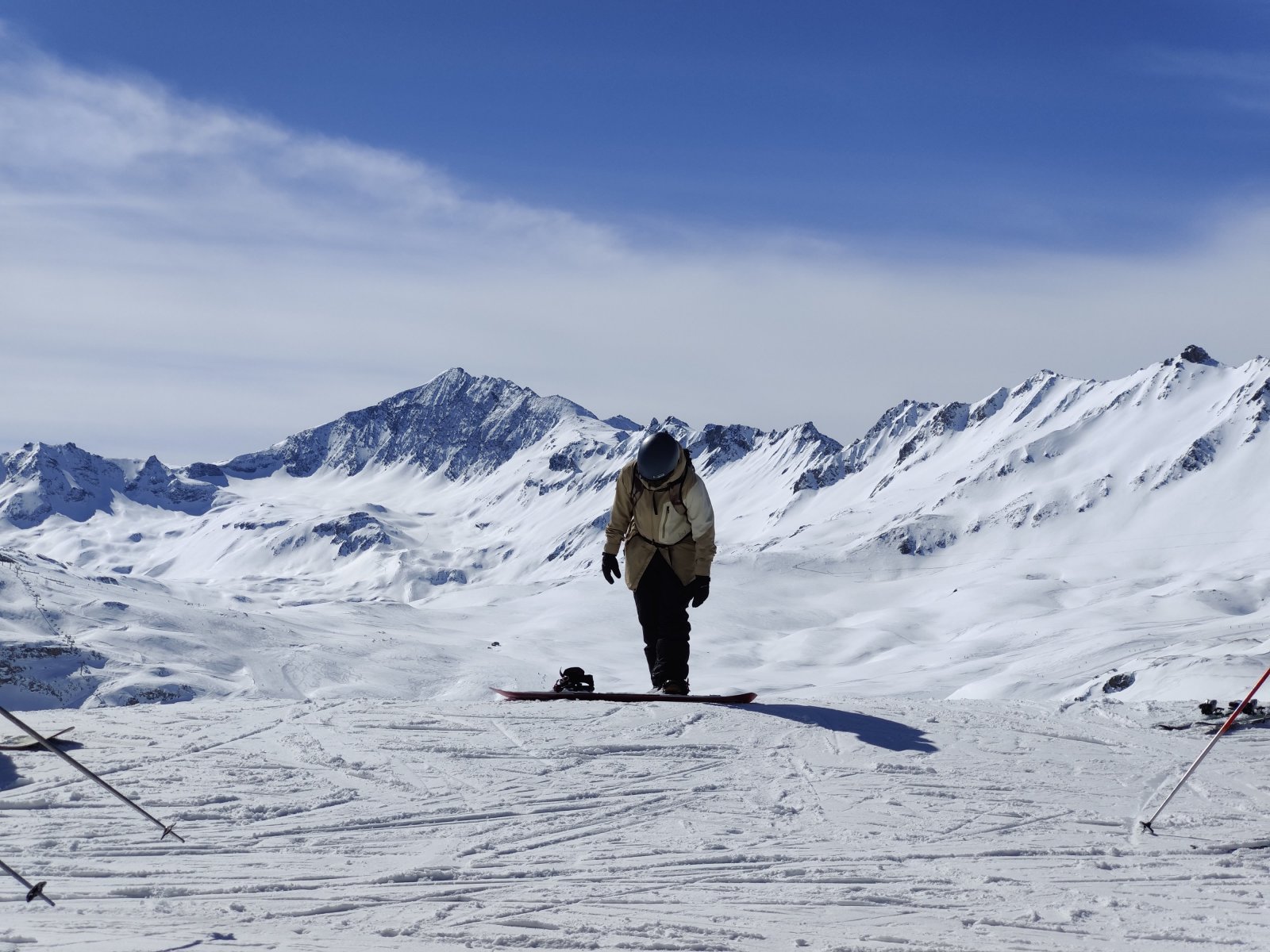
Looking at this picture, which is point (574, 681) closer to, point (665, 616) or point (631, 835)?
point (665, 616)

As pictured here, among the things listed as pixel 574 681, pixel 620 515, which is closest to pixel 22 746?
pixel 574 681

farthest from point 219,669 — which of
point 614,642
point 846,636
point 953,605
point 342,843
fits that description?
point 953,605

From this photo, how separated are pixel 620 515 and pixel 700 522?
875 mm

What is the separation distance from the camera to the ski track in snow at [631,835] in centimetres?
451

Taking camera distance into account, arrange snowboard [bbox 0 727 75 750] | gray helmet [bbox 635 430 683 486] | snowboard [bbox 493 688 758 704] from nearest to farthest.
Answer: snowboard [bbox 0 727 75 750], snowboard [bbox 493 688 758 704], gray helmet [bbox 635 430 683 486]

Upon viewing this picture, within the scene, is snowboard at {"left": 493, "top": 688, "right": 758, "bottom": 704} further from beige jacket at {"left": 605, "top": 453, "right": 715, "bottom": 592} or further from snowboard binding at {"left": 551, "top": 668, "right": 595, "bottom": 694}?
beige jacket at {"left": 605, "top": 453, "right": 715, "bottom": 592}

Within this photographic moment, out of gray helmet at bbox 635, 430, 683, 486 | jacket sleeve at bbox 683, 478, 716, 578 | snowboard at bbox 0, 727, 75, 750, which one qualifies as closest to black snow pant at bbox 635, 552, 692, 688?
jacket sleeve at bbox 683, 478, 716, 578

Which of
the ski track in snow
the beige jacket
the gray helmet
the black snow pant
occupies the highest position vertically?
the gray helmet

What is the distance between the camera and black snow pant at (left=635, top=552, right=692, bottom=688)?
34.7ft

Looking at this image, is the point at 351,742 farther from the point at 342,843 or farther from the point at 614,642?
the point at 614,642

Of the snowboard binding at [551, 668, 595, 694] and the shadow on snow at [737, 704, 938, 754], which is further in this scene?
the snowboard binding at [551, 668, 595, 694]

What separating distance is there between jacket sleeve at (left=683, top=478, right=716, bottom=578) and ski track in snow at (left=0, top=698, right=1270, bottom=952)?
5.90 ft

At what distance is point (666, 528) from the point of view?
10.5 metres

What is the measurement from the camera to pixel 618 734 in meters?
8.16
